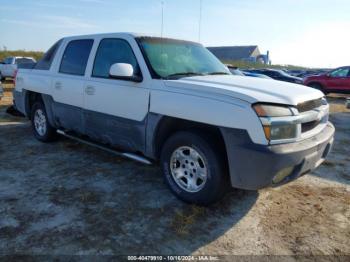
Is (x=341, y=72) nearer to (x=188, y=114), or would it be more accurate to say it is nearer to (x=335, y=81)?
(x=335, y=81)

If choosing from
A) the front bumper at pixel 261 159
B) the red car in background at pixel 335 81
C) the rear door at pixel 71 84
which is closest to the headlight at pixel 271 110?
the front bumper at pixel 261 159

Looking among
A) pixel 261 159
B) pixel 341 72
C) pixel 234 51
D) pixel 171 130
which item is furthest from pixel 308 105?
pixel 234 51

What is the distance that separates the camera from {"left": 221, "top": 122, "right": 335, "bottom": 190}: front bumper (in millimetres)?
2787

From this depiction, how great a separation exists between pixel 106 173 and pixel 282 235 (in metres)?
2.45

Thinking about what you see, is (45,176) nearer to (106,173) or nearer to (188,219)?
(106,173)

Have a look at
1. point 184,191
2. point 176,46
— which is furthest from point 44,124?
point 184,191

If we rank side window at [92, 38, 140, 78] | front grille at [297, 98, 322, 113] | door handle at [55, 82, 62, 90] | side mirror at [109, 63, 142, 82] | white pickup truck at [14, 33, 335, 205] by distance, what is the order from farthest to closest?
door handle at [55, 82, 62, 90], side window at [92, 38, 140, 78], side mirror at [109, 63, 142, 82], front grille at [297, 98, 322, 113], white pickup truck at [14, 33, 335, 205]

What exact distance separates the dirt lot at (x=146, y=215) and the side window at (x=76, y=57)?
1.42 metres

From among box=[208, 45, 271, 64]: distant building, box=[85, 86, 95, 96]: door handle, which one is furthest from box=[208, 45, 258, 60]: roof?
box=[85, 86, 95, 96]: door handle

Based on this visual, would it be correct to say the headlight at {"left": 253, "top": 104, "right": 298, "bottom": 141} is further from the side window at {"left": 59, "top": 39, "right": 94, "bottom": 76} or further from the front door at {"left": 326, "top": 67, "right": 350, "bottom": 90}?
the front door at {"left": 326, "top": 67, "right": 350, "bottom": 90}

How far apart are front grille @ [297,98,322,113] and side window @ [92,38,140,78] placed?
1.89 meters

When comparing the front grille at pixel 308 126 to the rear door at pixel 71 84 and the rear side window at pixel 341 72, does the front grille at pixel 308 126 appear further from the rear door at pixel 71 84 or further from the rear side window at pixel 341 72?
the rear side window at pixel 341 72

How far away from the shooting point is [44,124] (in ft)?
19.2

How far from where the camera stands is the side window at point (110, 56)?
399 centimetres
